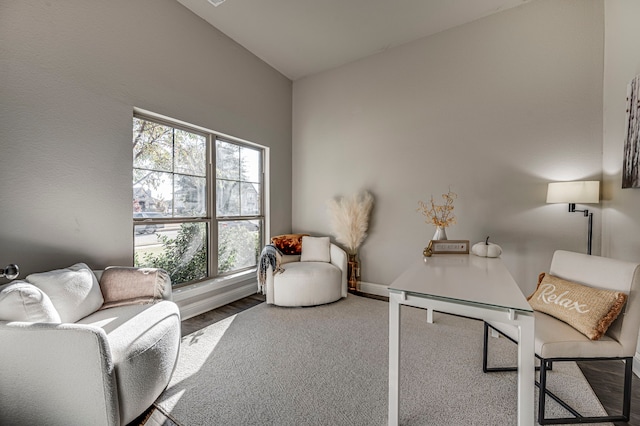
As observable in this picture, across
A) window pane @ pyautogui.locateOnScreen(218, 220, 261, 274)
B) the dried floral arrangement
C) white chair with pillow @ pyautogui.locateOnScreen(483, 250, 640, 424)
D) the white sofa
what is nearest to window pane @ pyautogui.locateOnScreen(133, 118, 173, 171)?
window pane @ pyautogui.locateOnScreen(218, 220, 261, 274)

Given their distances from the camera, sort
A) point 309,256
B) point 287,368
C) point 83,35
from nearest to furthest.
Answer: point 287,368, point 83,35, point 309,256

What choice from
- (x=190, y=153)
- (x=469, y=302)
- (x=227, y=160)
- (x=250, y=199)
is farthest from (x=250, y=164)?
(x=469, y=302)

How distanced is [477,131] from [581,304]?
2.04 meters

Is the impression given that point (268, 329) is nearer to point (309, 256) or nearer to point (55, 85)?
point (309, 256)

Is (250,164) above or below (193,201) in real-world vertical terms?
above

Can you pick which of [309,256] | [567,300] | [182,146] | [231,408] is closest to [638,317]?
[567,300]

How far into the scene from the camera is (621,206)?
2.02 meters

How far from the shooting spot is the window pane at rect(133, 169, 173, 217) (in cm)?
239

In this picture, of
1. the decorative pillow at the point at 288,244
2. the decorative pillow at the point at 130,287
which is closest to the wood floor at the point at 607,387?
the decorative pillow at the point at 130,287

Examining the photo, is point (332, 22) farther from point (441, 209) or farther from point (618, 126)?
point (618, 126)

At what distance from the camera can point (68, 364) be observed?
112 centimetres

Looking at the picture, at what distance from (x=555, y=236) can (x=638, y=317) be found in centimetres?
143

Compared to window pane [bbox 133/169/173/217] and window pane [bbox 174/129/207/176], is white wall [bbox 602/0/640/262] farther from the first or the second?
window pane [bbox 133/169/173/217]

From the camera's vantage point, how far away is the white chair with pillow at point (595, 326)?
1.25 m
